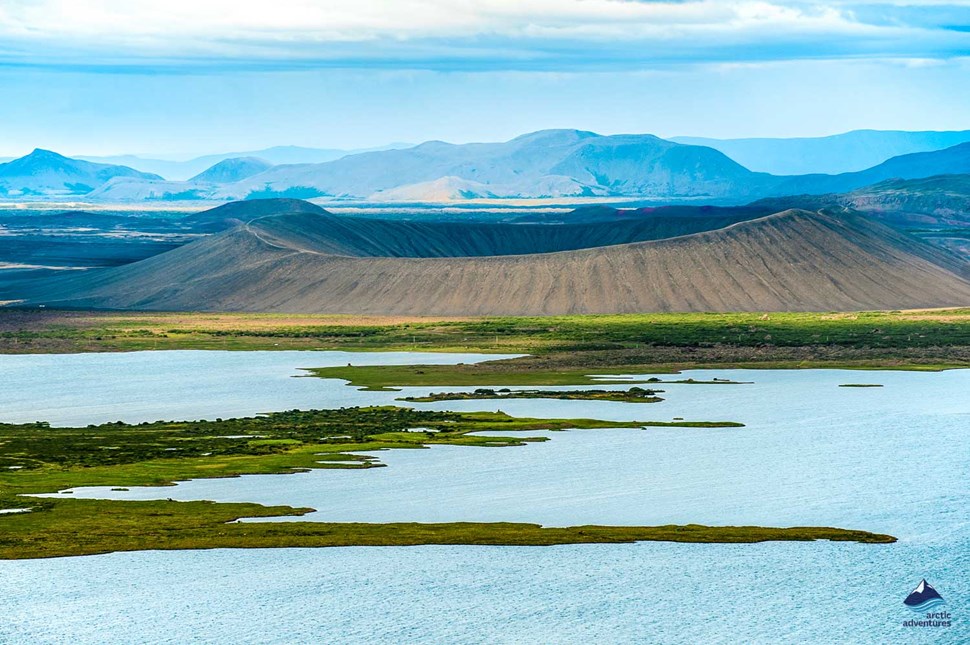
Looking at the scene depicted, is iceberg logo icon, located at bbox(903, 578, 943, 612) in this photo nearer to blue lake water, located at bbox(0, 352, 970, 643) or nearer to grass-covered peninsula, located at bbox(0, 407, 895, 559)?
blue lake water, located at bbox(0, 352, 970, 643)

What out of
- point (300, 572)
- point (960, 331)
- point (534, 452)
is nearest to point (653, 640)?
point (300, 572)

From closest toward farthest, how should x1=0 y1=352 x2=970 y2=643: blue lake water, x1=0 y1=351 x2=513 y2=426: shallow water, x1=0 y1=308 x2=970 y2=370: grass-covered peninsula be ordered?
x1=0 y1=352 x2=970 y2=643: blue lake water → x1=0 y1=351 x2=513 y2=426: shallow water → x1=0 y1=308 x2=970 y2=370: grass-covered peninsula

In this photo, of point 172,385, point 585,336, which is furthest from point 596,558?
point 585,336

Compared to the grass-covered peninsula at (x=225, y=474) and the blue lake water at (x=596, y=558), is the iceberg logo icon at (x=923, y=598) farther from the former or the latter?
the grass-covered peninsula at (x=225, y=474)

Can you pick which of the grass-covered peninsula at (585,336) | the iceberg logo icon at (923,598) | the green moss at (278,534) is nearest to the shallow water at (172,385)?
the grass-covered peninsula at (585,336)

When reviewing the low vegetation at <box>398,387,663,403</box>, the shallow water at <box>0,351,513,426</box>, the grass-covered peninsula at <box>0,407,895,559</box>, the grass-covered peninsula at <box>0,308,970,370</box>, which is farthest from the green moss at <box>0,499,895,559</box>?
the grass-covered peninsula at <box>0,308,970,370</box>
